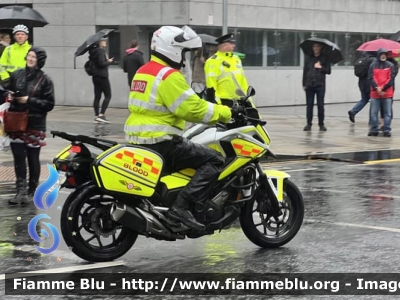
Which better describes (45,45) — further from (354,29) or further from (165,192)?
(165,192)

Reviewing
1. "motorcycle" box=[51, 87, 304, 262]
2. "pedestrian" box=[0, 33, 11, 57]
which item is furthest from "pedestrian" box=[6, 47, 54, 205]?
"pedestrian" box=[0, 33, 11, 57]

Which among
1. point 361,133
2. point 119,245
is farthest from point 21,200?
point 361,133

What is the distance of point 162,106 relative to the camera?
6738 millimetres

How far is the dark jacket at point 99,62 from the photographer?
1947 centimetres

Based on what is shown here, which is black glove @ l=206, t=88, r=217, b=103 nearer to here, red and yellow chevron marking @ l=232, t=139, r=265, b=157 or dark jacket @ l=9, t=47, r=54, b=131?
red and yellow chevron marking @ l=232, t=139, r=265, b=157

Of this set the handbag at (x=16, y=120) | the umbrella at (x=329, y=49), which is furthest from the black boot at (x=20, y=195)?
the umbrella at (x=329, y=49)

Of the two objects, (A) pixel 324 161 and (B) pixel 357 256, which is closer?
(B) pixel 357 256

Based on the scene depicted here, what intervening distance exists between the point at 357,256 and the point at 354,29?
21.9 meters

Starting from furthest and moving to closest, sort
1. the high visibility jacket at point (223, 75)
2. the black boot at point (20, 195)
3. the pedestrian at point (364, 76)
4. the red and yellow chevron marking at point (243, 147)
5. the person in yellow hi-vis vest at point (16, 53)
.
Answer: the pedestrian at point (364, 76) < the high visibility jacket at point (223, 75) < the person in yellow hi-vis vest at point (16, 53) < the black boot at point (20, 195) < the red and yellow chevron marking at point (243, 147)

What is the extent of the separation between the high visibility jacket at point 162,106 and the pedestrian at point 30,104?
2.95 metres

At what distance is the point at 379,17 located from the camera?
1142 inches

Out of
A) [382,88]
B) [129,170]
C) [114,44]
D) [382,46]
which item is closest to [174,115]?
[129,170]

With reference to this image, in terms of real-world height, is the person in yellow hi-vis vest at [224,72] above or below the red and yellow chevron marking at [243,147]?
above

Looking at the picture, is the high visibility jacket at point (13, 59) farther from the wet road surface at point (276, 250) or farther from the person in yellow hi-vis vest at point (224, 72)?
the wet road surface at point (276, 250)
